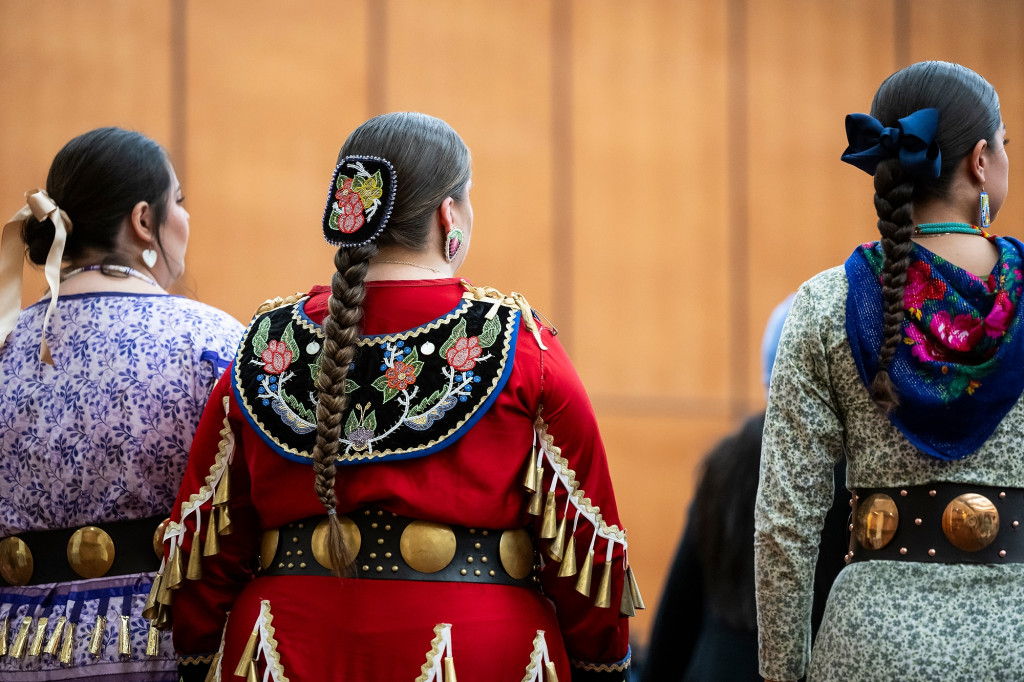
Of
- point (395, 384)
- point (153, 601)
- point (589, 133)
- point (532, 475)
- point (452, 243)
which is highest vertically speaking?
point (589, 133)

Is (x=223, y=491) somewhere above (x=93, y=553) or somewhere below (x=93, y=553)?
above

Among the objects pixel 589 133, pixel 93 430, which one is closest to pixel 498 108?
pixel 589 133

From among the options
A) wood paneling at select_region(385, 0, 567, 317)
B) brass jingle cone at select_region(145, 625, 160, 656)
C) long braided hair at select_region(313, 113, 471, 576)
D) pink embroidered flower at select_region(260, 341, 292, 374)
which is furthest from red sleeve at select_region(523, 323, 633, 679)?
wood paneling at select_region(385, 0, 567, 317)

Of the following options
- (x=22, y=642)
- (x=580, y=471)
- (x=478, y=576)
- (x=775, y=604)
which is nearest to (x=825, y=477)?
(x=775, y=604)

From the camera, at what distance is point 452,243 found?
1701 mm

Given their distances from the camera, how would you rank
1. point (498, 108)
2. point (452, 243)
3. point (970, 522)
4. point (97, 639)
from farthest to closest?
point (498, 108) → point (97, 639) → point (452, 243) → point (970, 522)

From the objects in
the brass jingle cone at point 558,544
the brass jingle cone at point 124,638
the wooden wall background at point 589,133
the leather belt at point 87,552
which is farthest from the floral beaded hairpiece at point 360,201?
the wooden wall background at point 589,133

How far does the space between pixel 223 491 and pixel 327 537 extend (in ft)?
0.69

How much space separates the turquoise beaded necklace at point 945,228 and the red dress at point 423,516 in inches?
21.3

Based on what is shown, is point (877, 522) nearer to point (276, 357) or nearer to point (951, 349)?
point (951, 349)

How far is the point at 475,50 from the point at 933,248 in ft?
12.8

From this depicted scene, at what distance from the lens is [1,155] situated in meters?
4.32

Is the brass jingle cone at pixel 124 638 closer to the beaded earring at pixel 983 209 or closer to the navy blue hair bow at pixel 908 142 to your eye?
the navy blue hair bow at pixel 908 142

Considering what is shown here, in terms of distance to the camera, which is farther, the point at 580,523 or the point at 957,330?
the point at 580,523
